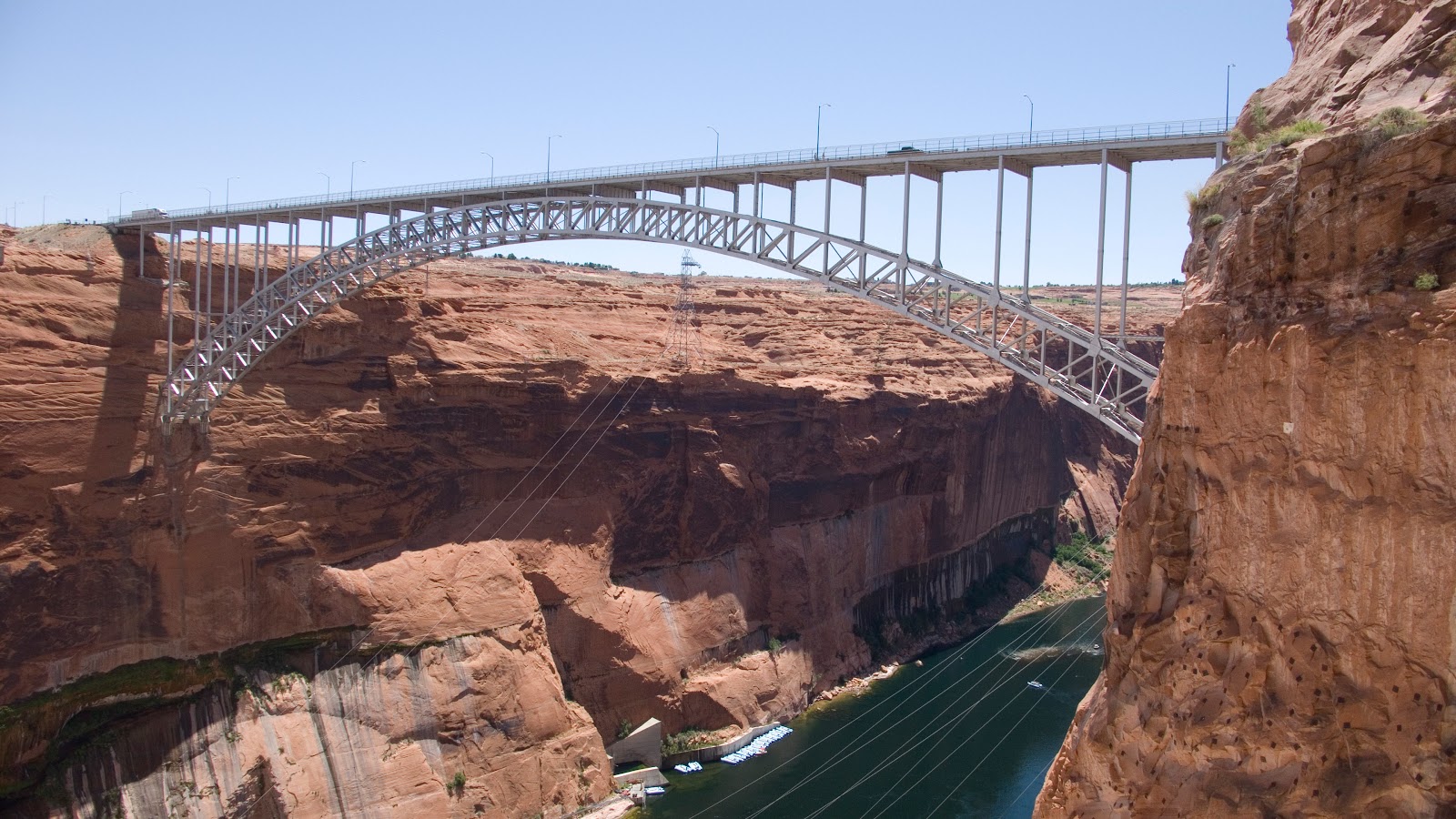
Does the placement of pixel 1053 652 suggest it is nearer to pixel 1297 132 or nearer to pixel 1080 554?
pixel 1080 554

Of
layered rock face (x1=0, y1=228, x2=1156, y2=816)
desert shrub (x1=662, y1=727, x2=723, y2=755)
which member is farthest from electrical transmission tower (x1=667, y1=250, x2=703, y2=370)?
desert shrub (x1=662, y1=727, x2=723, y2=755)

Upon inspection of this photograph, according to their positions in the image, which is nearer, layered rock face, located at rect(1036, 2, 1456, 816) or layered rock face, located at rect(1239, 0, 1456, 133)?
layered rock face, located at rect(1036, 2, 1456, 816)

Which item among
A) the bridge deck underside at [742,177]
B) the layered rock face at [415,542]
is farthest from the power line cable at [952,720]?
the bridge deck underside at [742,177]

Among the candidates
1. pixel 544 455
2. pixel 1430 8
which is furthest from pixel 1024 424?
pixel 1430 8

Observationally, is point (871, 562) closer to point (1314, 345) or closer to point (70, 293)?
point (70, 293)

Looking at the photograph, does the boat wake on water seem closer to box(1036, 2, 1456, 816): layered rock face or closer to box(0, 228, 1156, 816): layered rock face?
box(0, 228, 1156, 816): layered rock face

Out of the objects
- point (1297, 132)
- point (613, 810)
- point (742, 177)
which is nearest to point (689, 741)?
point (613, 810)
